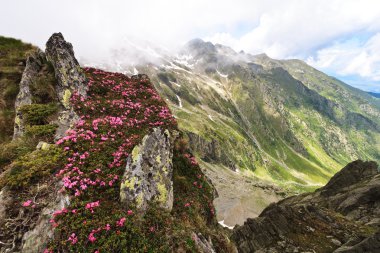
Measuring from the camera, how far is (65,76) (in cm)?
2745

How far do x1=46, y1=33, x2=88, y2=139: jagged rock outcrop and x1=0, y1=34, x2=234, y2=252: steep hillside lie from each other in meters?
0.13

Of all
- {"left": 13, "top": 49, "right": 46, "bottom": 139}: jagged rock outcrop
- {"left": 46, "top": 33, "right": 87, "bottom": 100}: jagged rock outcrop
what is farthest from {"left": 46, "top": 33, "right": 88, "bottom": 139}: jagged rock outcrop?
{"left": 13, "top": 49, "right": 46, "bottom": 139}: jagged rock outcrop

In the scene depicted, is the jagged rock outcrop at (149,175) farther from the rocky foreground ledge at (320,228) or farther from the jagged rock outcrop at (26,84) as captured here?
the rocky foreground ledge at (320,228)

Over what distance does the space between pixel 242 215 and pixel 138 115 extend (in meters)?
96.7

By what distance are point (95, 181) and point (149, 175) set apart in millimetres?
3573

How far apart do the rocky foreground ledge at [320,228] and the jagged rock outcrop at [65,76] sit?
3444 cm

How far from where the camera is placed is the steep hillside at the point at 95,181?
13.2 m

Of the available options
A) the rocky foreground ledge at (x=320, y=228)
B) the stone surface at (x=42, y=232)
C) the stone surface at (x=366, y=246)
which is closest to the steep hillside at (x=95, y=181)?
the stone surface at (x=42, y=232)

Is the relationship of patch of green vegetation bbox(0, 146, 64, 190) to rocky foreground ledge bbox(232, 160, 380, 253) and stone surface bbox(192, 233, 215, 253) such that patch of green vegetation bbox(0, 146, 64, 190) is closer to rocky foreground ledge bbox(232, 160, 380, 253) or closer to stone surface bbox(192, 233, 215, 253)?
stone surface bbox(192, 233, 215, 253)

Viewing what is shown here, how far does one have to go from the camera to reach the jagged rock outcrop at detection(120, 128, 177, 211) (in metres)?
15.6

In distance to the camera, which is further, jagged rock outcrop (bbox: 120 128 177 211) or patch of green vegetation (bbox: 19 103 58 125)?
patch of green vegetation (bbox: 19 103 58 125)

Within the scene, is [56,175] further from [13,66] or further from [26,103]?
[13,66]

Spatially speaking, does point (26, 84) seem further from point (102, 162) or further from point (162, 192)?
point (162, 192)

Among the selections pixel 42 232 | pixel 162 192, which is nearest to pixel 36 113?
pixel 42 232
